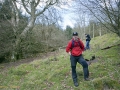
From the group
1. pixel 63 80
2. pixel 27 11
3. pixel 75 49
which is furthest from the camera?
pixel 27 11

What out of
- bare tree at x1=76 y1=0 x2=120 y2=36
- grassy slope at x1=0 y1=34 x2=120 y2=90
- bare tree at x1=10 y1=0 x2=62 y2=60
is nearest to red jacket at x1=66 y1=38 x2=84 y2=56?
grassy slope at x1=0 y1=34 x2=120 y2=90

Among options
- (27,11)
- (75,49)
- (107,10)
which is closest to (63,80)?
(75,49)

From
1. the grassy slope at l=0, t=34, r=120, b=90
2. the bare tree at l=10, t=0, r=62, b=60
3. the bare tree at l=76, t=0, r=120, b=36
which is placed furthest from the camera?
the bare tree at l=10, t=0, r=62, b=60

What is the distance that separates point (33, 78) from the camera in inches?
333

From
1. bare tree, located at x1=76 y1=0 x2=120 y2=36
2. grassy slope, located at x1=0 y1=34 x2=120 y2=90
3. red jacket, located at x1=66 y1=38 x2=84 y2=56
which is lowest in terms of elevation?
grassy slope, located at x1=0 y1=34 x2=120 y2=90

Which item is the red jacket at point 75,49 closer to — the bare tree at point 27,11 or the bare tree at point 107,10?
the bare tree at point 107,10

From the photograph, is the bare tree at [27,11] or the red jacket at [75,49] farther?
the bare tree at [27,11]

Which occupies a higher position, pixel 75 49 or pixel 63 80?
pixel 75 49

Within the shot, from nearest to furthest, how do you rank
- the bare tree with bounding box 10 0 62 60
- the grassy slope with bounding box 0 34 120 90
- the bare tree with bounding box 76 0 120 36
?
the grassy slope with bounding box 0 34 120 90
the bare tree with bounding box 76 0 120 36
the bare tree with bounding box 10 0 62 60

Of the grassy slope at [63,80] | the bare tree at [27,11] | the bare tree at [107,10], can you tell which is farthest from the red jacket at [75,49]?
the bare tree at [27,11]

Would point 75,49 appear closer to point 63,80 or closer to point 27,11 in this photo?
point 63,80

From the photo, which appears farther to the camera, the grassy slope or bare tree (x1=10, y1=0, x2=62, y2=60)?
bare tree (x1=10, y1=0, x2=62, y2=60)

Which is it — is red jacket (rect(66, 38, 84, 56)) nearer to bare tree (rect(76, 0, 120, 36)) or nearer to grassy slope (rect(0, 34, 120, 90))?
grassy slope (rect(0, 34, 120, 90))

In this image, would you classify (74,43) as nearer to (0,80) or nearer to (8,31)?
(0,80)
